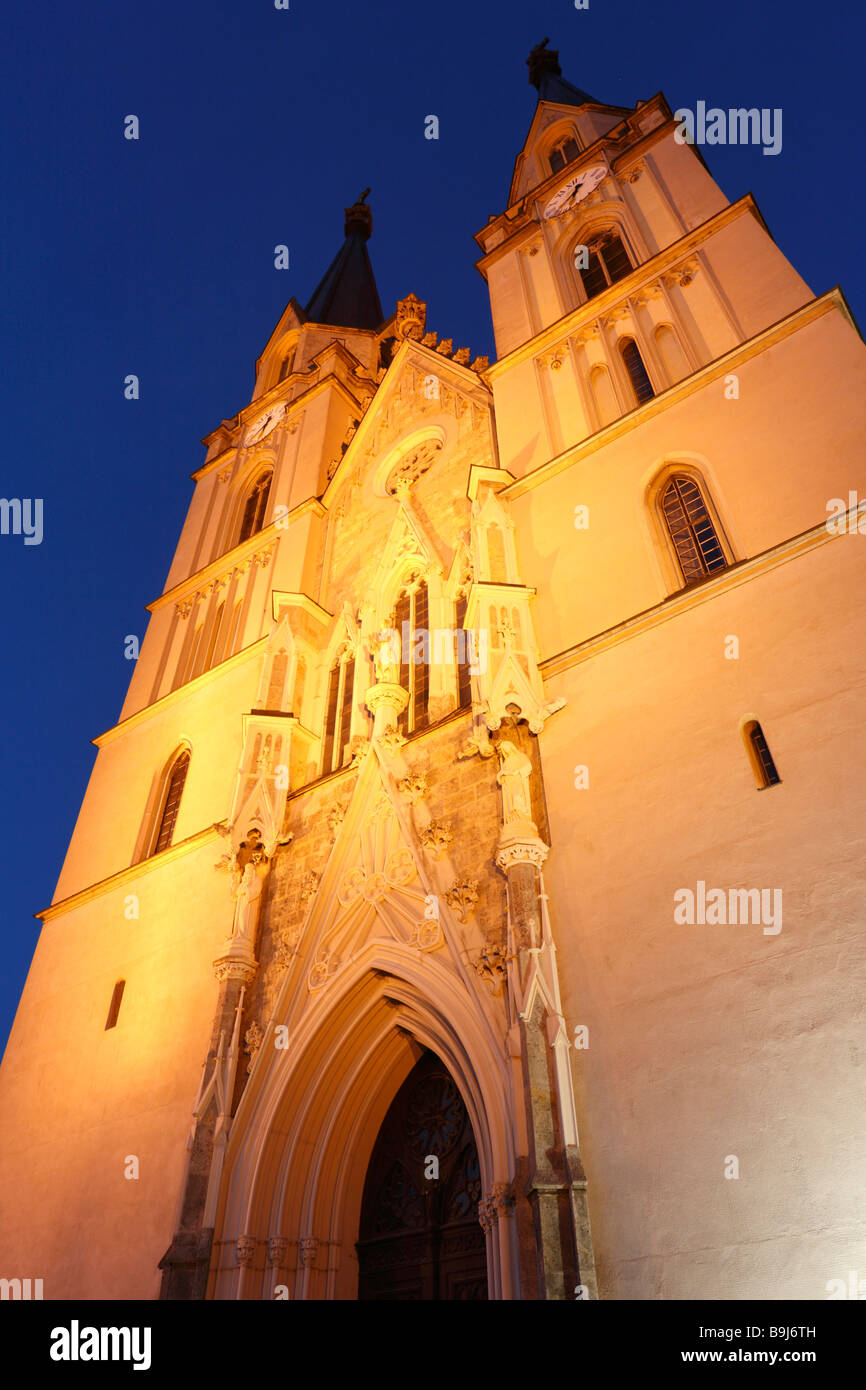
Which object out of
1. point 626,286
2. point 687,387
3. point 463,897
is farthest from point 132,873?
point 626,286

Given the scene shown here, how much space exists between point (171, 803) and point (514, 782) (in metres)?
8.11

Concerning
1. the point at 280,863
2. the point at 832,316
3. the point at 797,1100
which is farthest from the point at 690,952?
the point at 832,316

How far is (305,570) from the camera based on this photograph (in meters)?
17.0

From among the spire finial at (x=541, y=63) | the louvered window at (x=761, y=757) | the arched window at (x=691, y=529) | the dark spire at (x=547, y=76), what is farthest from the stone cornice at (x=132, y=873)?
the spire finial at (x=541, y=63)

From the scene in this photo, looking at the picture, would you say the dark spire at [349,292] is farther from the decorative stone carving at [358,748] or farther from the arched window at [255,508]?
the decorative stone carving at [358,748]

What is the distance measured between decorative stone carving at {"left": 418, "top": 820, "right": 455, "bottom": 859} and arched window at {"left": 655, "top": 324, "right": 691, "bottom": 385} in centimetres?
735

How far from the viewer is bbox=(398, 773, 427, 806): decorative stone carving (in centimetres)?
1122

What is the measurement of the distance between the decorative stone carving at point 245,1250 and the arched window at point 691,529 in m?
8.78

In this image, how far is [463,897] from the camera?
9.75m

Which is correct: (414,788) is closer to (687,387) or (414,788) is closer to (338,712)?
(338,712)

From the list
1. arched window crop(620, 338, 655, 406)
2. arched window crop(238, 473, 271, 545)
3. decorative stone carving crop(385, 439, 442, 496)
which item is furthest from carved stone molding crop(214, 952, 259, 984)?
arched window crop(238, 473, 271, 545)

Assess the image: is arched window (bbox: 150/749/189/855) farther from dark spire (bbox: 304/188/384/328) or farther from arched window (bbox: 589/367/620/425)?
dark spire (bbox: 304/188/384/328)
